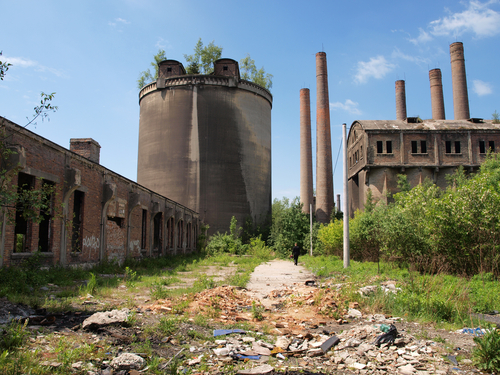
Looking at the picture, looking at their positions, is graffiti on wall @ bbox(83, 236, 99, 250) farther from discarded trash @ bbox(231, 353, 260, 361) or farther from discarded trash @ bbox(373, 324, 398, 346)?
discarded trash @ bbox(373, 324, 398, 346)

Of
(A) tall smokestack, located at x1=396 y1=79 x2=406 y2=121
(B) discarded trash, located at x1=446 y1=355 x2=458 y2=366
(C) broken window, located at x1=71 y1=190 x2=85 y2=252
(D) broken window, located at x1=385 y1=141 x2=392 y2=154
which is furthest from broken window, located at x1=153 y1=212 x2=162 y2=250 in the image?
(A) tall smokestack, located at x1=396 y1=79 x2=406 y2=121

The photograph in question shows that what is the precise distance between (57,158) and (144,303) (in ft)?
19.4

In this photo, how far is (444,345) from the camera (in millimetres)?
5828

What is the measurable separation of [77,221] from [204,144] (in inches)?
814

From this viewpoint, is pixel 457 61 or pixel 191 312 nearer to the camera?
pixel 191 312

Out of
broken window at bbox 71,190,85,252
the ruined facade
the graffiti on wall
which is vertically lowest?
the graffiti on wall

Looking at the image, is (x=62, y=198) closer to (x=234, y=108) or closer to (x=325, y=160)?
(x=234, y=108)

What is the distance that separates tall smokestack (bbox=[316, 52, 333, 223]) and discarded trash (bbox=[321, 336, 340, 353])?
32.7m

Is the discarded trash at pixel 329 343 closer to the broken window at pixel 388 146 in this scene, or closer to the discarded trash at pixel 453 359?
the discarded trash at pixel 453 359

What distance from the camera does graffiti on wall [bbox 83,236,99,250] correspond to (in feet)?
43.9

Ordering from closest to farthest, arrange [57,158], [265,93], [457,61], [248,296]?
[248,296] < [57,158] < [265,93] < [457,61]

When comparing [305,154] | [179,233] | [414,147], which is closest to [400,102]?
[414,147]

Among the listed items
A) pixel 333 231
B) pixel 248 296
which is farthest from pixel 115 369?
pixel 333 231

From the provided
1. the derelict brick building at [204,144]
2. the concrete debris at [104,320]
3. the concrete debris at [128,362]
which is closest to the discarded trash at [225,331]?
the concrete debris at [104,320]
